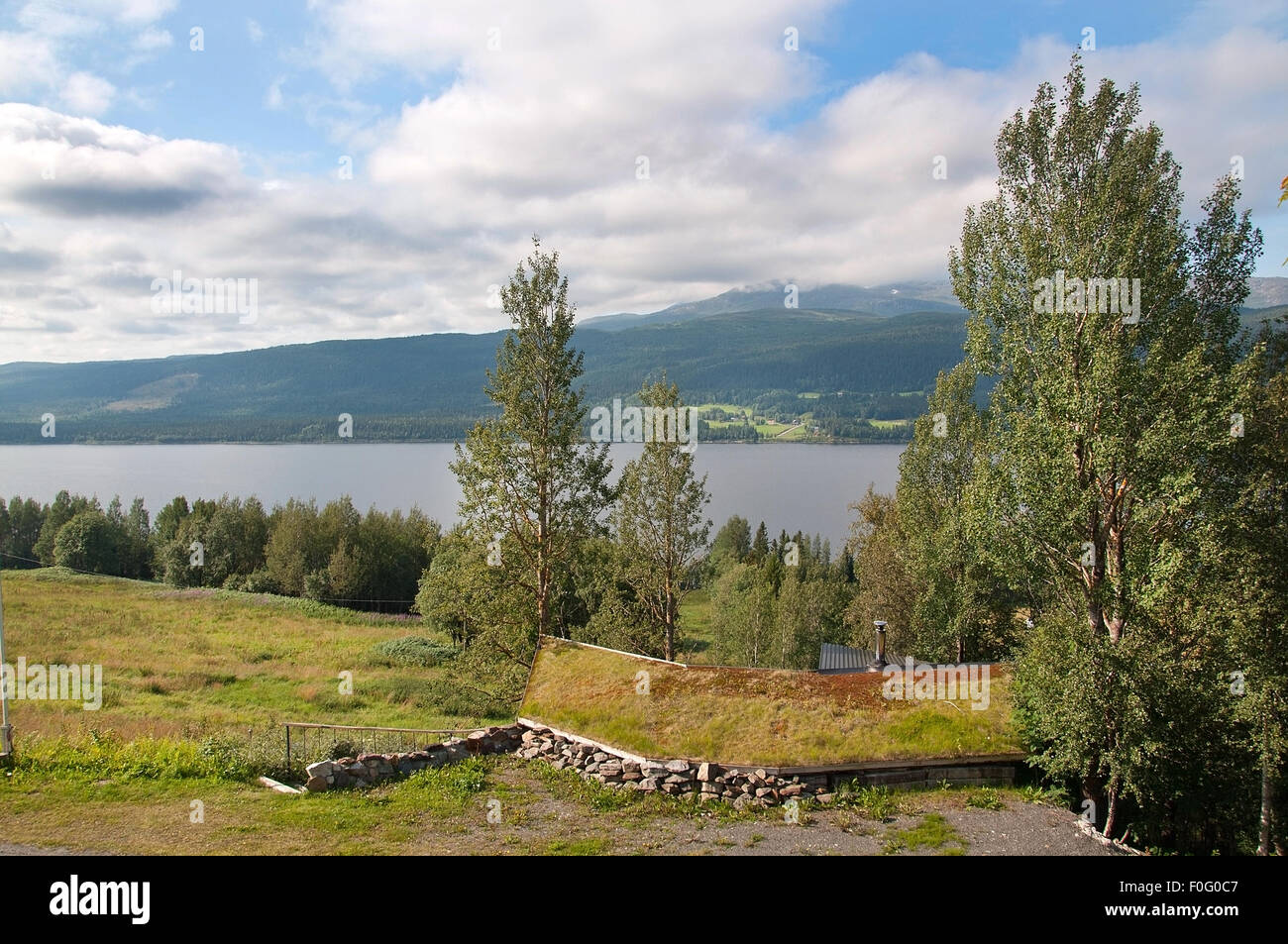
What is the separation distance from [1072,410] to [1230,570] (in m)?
3.84

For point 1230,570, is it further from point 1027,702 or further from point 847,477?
point 847,477

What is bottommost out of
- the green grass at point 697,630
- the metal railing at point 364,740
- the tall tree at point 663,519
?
the green grass at point 697,630

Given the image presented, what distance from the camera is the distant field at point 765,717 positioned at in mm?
14523

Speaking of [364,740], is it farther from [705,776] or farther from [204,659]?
[204,659]

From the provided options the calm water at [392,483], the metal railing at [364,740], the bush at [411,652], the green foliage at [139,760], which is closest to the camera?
the green foliage at [139,760]

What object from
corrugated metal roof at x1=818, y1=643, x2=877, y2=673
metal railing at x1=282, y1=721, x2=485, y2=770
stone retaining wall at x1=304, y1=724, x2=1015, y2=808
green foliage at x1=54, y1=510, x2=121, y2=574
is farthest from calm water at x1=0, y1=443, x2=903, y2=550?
stone retaining wall at x1=304, y1=724, x2=1015, y2=808

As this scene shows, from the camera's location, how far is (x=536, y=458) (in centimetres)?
2205

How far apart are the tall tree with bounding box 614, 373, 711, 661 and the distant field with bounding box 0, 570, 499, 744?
8.46 m

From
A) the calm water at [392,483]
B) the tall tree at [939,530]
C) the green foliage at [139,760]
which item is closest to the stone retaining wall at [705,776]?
the green foliage at [139,760]

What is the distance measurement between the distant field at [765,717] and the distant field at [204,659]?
773 centimetres

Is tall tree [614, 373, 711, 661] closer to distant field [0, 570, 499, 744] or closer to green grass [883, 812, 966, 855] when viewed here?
distant field [0, 570, 499, 744]

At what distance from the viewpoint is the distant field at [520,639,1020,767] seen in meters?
14.5

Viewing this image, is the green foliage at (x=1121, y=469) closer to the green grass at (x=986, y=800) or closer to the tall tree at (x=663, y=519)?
the green grass at (x=986, y=800)
